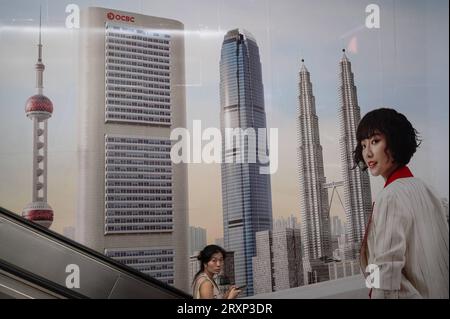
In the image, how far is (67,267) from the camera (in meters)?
3.61

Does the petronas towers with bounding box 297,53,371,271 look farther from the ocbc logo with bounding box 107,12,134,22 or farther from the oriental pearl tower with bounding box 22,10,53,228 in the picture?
the oriental pearl tower with bounding box 22,10,53,228

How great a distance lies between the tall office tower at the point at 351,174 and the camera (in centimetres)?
394

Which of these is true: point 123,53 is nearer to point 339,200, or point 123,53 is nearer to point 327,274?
point 339,200

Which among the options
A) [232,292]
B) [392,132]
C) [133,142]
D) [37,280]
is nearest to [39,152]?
[133,142]

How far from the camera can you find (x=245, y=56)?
157 inches

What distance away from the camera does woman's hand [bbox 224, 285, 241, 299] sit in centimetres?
379

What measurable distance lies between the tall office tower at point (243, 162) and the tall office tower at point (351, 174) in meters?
0.55

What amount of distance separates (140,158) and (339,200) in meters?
1.40

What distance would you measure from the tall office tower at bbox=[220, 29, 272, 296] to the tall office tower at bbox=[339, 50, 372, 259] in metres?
0.55

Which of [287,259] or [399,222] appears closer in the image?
[399,222]

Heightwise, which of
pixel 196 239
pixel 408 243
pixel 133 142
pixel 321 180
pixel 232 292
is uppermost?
pixel 133 142

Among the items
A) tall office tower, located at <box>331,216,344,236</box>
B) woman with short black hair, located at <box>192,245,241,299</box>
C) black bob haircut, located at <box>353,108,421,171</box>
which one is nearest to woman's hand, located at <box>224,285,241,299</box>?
woman with short black hair, located at <box>192,245,241,299</box>

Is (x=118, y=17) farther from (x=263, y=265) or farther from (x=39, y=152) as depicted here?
(x=263, y=265)

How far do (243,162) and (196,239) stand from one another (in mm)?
611
